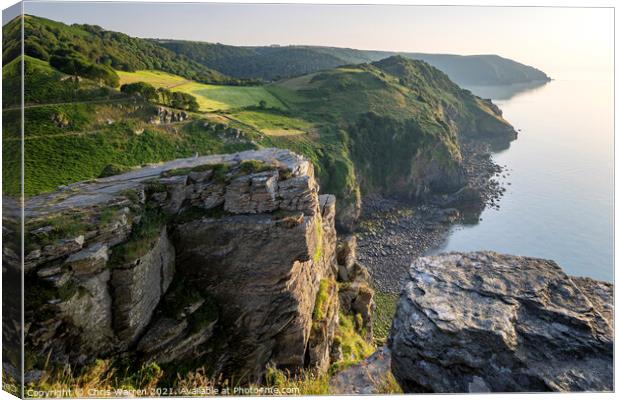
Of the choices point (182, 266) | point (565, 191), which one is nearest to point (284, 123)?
point (565, 191)

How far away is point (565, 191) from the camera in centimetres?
2588

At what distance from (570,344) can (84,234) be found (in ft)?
36.8

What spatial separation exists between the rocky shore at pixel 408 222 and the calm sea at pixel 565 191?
3.59 metres

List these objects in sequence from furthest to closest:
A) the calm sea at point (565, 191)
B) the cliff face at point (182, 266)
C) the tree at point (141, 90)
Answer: the tree at point (141, 90) < the calm sea at point (565, 191) < the cliff face at point (182, 266)

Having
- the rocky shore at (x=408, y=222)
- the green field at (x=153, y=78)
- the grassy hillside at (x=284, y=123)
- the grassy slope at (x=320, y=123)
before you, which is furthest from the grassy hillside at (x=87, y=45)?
the rocky shore at (x=408, y=222)

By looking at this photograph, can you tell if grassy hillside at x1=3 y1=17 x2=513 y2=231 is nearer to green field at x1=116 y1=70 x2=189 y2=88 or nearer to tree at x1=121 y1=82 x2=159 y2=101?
green field at x1=116 y1=70 x2=189 y2=88

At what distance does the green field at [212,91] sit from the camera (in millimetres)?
24255

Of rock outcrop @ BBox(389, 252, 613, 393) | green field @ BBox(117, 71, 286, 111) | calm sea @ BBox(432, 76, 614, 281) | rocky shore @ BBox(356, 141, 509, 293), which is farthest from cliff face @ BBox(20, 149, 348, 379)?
rocky shore @ BBox(356, 141, 509, 293)

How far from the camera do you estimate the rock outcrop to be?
6.40 meters

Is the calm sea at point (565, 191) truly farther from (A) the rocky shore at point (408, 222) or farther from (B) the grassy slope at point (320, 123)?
(B) the grassy slope at point (320, 123)

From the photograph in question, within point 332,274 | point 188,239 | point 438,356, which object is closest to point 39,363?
point 188,239

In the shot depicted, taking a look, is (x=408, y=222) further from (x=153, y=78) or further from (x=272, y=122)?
(x=153, y=78)

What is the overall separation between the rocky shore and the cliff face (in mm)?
23506

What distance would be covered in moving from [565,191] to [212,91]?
29906 millimetres
